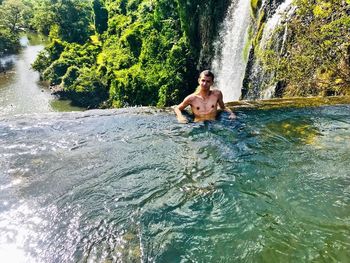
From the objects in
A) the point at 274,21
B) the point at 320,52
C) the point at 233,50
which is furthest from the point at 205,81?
the point at 233,50

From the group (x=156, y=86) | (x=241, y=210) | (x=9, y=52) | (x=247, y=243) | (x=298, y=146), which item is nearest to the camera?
(x=247, y=243)

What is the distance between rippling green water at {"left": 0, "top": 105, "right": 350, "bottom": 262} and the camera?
3881 millimetres

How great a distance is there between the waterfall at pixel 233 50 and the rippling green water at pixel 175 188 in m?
10.7

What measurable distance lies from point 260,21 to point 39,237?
41.0 ft

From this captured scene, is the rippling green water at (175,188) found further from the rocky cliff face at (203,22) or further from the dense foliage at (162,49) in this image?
the rocky cliff face at (203,22)

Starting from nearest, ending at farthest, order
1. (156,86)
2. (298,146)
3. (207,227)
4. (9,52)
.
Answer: (207,227)
(298,146)
(156,86)
(9,52)

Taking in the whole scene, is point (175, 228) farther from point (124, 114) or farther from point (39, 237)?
point (124, 114)


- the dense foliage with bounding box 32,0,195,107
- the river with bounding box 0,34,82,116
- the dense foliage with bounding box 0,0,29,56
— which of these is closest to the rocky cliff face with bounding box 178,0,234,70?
the dense foliage with bounding box 32,0,195,107

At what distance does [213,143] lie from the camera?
6.31 metres

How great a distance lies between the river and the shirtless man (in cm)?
2615

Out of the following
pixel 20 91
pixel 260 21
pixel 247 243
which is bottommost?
pixel 20 91

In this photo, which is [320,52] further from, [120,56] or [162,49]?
[120,56]

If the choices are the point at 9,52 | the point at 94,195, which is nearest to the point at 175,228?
the point at 94,195

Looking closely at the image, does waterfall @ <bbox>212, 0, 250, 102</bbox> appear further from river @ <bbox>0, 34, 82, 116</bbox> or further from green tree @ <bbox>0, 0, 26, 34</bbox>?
green tree @ <bbox>0, 0, 26, 34</bbox>
